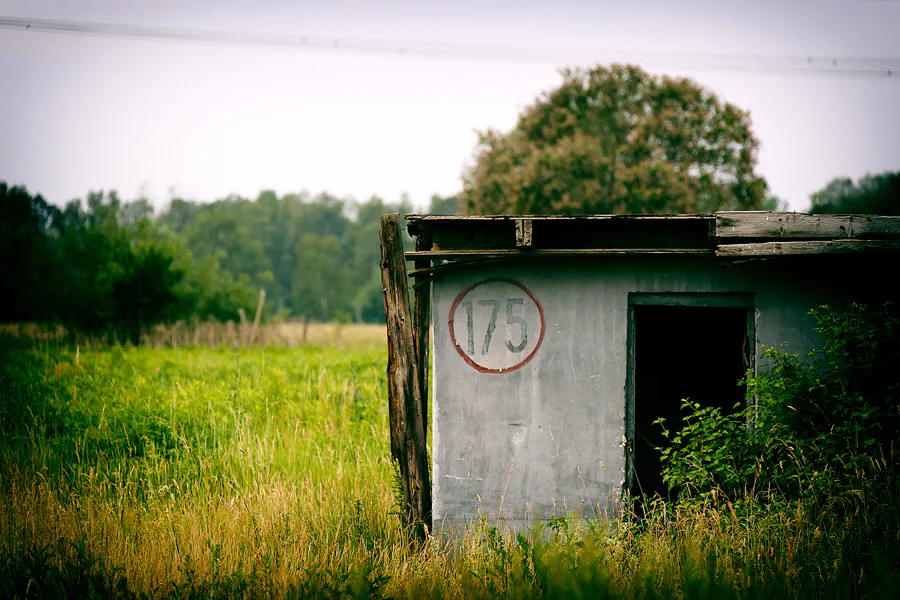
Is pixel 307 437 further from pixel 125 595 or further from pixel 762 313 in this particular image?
pixel 762 313

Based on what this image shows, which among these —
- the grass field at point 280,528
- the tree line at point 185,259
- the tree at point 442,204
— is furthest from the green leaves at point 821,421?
the tree at point 442,204

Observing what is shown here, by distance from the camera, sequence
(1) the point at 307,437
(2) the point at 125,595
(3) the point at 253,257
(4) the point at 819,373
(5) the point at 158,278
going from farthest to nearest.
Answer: (3) the point at 253,257
(5) the point at 158,278
(1) the point at 307,437
(4) the point at 819,373
(2) the point at 125,595

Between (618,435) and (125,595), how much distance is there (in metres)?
3.93

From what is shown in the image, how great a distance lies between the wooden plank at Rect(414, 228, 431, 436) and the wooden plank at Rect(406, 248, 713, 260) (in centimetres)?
26

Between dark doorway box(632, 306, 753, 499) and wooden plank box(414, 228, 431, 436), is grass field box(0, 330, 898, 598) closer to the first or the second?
wooden plank box(414, 228, 431, 436)

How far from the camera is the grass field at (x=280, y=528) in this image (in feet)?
14.5

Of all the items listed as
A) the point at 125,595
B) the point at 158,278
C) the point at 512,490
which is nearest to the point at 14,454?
the point at 125,595

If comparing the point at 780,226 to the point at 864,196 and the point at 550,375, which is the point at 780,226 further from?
the point at 864,196

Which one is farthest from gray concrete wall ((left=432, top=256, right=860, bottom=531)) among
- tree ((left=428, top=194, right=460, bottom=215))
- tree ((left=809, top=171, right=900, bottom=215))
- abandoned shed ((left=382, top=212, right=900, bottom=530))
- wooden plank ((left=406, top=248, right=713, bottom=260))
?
tree ((left=428, top=194, right=460, bottom=215))

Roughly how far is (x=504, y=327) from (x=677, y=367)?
3.98 m

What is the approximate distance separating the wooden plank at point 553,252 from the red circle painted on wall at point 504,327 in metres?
0.31

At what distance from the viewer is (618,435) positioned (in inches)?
211

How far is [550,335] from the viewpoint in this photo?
5484 millimetres

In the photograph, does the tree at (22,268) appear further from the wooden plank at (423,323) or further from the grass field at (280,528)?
the wooden plank at (423,323)
